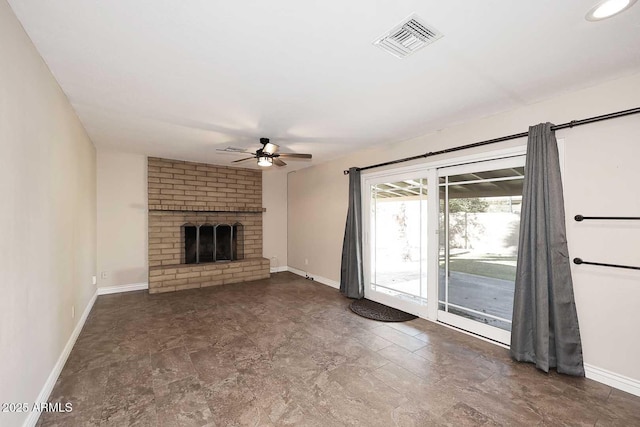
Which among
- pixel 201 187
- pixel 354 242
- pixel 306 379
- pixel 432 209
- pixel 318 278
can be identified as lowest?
pixel 306 379

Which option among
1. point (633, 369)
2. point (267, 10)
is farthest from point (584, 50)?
point (633, 369)

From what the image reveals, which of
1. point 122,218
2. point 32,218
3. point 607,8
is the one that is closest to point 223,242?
point 122,218

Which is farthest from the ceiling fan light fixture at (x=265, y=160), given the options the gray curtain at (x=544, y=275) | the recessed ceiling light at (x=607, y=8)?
the recessed ceiling light at (x=607, y=8)

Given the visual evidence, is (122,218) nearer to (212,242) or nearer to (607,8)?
(212,242)

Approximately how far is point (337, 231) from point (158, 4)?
4.40 metres

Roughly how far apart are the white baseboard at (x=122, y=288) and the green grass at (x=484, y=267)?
5409 mm

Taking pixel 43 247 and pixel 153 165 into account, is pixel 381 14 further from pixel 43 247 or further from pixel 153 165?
pixel 153 165

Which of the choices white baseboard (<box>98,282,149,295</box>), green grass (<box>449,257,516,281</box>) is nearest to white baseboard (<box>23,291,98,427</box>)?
white baseboard (<box>98,282,149,295</box>)

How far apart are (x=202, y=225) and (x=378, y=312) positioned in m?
4.02

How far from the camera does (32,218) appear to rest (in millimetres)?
1974

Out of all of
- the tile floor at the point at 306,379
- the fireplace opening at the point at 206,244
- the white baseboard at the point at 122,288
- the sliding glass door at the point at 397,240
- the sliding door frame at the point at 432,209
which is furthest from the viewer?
the fireplace opening at the point at 206,244

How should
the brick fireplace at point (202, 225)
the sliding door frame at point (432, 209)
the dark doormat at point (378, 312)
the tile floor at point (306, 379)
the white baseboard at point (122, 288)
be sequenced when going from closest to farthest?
the tile floor at point (306, 379) < the sliding door frame at point (432, 209) < the dark doormat at point (378, 312) < the white baseboard at point (122, 288) < the brick fireplace at point (202, 225)

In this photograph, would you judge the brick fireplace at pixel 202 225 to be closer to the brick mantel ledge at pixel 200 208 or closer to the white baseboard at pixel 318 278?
the brick mantel ledge at pixel 200 208

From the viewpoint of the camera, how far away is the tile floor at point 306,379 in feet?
6.68
